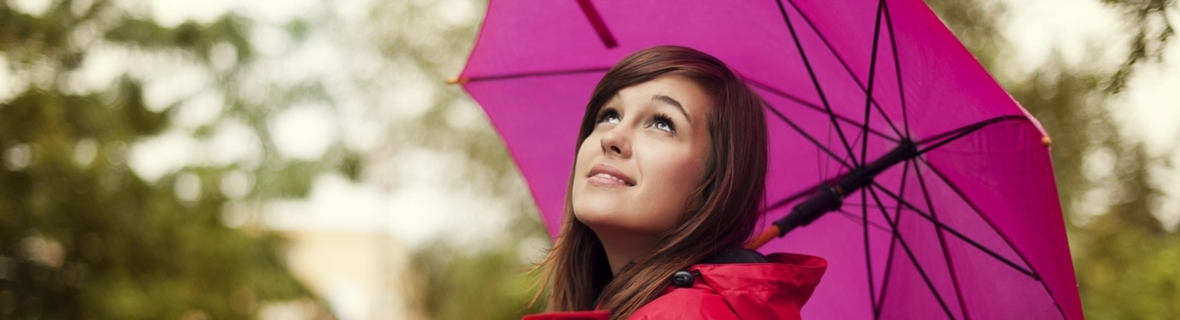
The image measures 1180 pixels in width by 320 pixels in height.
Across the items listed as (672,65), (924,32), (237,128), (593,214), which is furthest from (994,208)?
(237,128)

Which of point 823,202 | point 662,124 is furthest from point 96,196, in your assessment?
point 662,124

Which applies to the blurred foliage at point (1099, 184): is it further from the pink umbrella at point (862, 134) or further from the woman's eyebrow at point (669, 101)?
the woman's eyebrow at point (669, 101)

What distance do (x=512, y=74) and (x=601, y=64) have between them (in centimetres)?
30

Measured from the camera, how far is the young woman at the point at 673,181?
1813 mm

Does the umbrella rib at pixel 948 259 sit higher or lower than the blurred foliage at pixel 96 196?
lower

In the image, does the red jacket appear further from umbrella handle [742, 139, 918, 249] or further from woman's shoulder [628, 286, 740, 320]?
umbrella handle [742, 139, 918, 249]

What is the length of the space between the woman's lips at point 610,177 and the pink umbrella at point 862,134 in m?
0.64

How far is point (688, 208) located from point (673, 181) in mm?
67

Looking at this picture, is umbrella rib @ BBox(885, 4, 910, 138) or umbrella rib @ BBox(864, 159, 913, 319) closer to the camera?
umbrella rib @ BBox(885, 4, 910, 138)

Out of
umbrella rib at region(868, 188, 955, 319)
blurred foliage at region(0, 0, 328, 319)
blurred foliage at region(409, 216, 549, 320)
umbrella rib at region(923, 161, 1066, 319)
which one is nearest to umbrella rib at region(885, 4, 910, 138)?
umbrella rib at region(923, 161, 1066, 319)

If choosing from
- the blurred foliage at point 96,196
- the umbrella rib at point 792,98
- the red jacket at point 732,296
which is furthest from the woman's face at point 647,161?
the blurred foliage at point 96,196

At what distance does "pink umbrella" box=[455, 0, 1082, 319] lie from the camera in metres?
2.13

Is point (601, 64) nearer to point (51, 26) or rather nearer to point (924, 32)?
point (924, 32)

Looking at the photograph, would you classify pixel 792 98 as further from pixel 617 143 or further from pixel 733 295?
pixel 733 295
